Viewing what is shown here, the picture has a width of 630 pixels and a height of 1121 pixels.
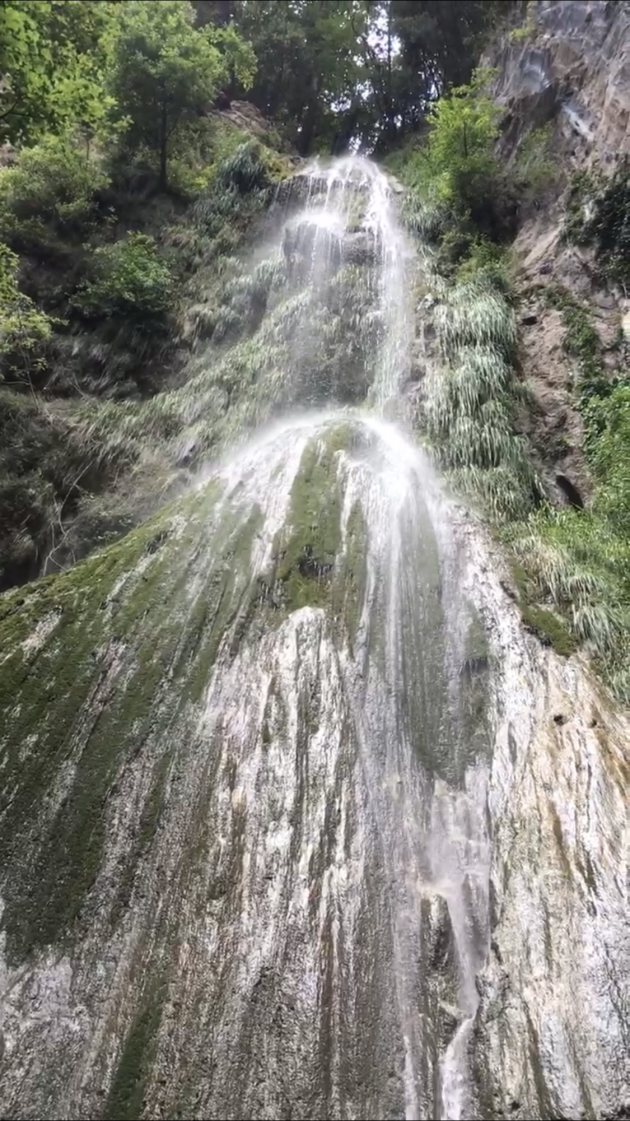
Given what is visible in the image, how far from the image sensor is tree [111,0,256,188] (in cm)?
1268

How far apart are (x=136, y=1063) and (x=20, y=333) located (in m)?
9.04

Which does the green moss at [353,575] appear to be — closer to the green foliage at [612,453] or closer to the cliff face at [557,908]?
the cliff face at [557,908]

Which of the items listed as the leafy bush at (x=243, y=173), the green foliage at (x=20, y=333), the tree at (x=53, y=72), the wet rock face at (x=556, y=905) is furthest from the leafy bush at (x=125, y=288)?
the wet rock face at (x=556, y=905)

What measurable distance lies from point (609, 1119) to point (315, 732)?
2.61 metres

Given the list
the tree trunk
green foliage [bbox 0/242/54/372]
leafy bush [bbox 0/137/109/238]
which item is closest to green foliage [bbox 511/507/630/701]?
green foliage [bbox 0/242/54/372]

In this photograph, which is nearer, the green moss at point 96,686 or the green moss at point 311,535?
the green moss at point 96,686

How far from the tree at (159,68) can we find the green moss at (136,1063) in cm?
1307

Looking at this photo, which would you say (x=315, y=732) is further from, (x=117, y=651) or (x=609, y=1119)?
(x=609, y=1119)

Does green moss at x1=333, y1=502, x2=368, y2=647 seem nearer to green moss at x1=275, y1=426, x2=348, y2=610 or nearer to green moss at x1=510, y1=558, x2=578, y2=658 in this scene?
green moss at x1=275, y1=426, x2=348, y2=610

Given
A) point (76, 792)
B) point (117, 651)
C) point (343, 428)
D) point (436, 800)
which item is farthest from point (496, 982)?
point (343, 428)

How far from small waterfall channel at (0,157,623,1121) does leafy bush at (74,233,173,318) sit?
5.30 m

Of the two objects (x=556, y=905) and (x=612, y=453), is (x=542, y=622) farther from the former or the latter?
(x=612, y=453)

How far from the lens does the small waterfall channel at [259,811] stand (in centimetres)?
395

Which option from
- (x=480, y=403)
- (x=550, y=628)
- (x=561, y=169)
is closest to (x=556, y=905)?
(x=550, y=628)
